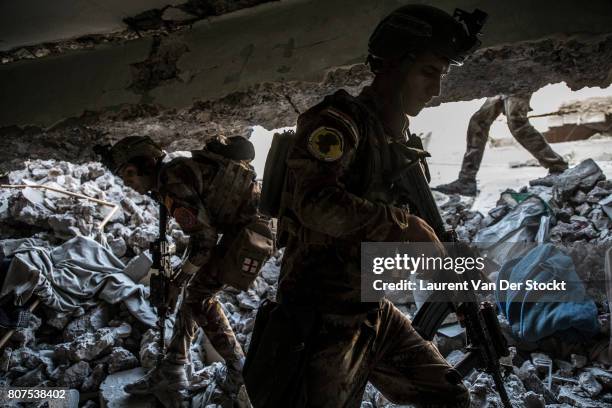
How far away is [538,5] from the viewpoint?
6.19ft

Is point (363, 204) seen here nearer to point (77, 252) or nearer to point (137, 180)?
point (137, 180)

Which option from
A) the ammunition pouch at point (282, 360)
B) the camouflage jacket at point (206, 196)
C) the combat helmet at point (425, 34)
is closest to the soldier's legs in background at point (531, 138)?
the camouflage jacket at point (206, 196)

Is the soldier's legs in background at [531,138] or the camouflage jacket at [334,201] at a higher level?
the soldier's legs in background at [531,138]

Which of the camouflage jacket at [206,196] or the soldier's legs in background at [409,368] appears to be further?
A: the camouflage jacket at [206,196]

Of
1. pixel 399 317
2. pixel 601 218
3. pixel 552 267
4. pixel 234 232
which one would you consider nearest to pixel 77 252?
pixel 234 232

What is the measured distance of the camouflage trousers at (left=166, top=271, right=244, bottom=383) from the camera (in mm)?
2564

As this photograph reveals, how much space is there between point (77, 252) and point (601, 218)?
16.3 ft

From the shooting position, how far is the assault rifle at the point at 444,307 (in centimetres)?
131

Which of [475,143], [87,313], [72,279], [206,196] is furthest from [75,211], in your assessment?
[475,143]

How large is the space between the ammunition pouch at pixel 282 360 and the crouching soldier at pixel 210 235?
1.25m

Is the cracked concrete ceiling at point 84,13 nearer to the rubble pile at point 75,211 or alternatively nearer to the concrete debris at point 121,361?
the concrete debris at point 121,361

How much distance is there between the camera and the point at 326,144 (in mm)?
1173

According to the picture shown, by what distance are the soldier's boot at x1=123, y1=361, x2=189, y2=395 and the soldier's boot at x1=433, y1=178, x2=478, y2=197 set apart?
3765mm

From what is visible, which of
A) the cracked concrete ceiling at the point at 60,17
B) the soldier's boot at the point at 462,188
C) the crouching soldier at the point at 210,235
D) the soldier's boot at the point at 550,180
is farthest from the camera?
the soldier's boot at the point at 462,188
